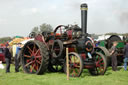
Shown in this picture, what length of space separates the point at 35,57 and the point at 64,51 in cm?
116

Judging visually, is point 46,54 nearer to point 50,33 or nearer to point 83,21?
point 50,33

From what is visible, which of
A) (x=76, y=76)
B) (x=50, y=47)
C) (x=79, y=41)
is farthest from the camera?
(x=50, y=47)

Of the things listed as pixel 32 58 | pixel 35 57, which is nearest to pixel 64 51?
pixel 35 57

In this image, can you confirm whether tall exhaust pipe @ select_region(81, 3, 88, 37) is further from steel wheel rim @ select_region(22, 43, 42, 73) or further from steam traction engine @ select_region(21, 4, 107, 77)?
steel wheel rim @ select_region(22, 43, 42, 73)

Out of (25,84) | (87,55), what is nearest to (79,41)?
(87,55)

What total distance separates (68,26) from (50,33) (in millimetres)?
819

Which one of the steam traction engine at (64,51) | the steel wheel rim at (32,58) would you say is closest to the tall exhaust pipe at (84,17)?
the steam traction engine at (64,51)

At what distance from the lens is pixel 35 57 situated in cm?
795

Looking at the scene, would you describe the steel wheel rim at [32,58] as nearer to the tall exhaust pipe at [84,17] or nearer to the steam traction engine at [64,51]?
the steam traction engine at [64,51]

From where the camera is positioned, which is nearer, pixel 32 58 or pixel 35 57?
pixel 35 57

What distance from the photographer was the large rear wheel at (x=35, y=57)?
7.54 meters

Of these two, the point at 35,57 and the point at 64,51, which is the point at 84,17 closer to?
the point at 64,51

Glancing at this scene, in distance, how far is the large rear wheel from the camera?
754 centimetres

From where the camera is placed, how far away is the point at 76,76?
6.90 m
